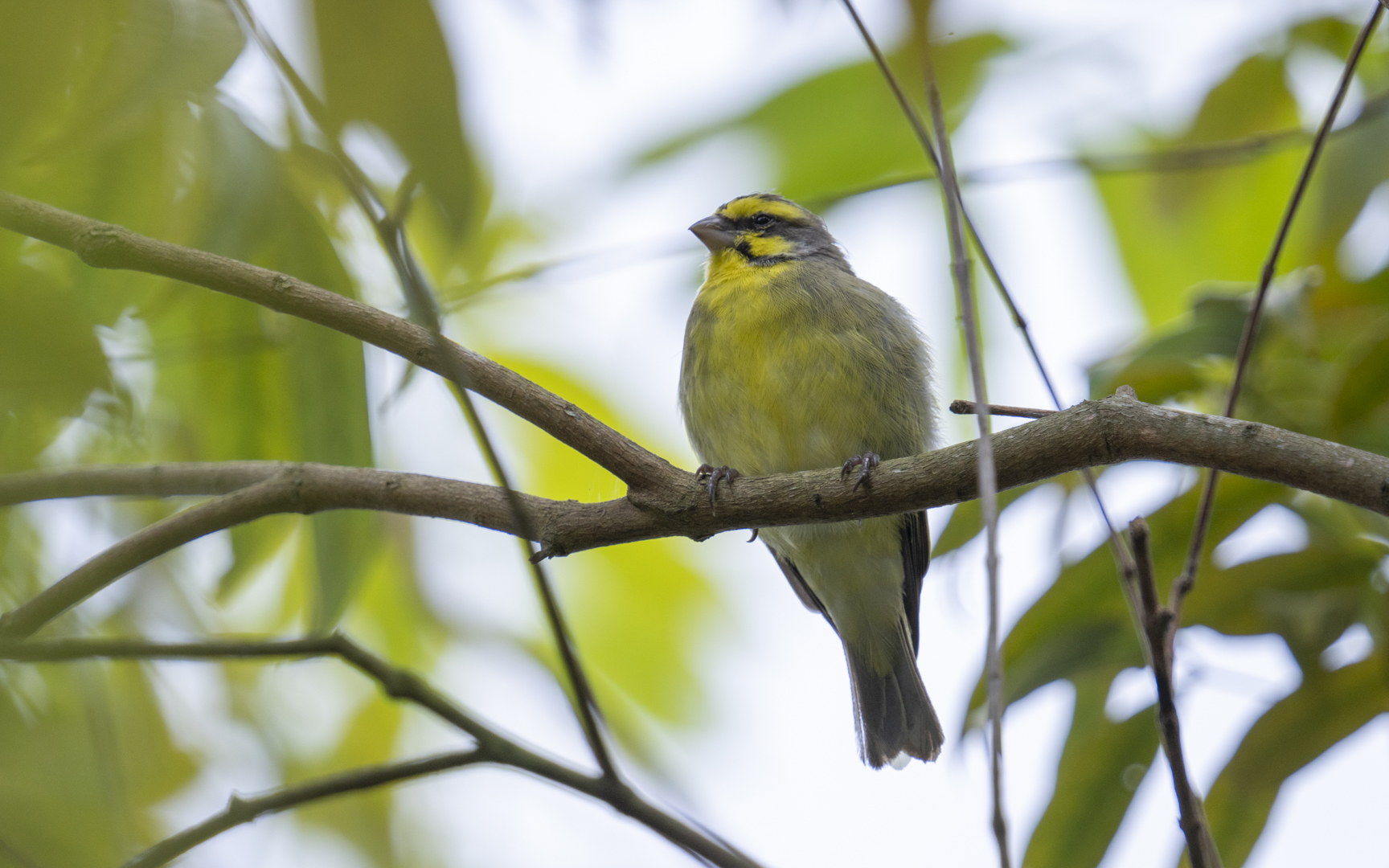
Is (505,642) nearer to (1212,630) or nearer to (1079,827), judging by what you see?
(1079,827)

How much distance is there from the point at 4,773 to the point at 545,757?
106 centimetres

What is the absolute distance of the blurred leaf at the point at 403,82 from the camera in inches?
40.1

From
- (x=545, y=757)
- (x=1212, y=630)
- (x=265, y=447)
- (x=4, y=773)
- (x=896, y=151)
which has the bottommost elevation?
(x=4, y=773)

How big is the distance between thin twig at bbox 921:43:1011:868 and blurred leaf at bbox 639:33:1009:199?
240 cm

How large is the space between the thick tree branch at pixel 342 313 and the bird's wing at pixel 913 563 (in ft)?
7.02

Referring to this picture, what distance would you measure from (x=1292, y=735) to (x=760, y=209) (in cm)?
→ 316

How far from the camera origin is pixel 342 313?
2.25 meters

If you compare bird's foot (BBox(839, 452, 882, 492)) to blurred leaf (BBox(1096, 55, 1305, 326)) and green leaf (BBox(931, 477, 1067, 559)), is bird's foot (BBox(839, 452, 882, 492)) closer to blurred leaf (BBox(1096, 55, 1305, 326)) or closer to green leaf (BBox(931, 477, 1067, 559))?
green leaf (BBox(931, 477, 1067, 559))

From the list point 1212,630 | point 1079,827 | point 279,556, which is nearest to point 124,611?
point 279,556

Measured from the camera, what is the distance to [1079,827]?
3.13 metres

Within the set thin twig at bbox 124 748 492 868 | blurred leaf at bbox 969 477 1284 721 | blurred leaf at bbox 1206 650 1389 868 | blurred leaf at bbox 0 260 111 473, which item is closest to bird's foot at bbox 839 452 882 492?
blurred leaf at bbox 969 477 1284 721

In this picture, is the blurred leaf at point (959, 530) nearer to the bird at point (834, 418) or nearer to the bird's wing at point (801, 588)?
the bird at point (834, 418)

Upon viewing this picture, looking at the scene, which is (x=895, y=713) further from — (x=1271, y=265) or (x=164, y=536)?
(x=164, y=536)

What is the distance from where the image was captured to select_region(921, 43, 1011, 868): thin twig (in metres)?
1.39
